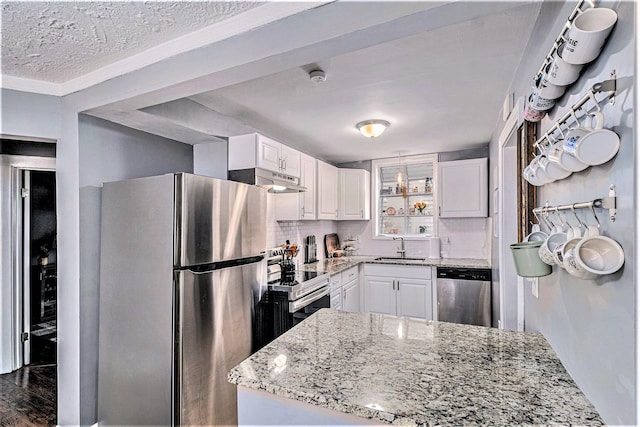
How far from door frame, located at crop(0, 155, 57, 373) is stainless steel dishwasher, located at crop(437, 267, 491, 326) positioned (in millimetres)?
4335

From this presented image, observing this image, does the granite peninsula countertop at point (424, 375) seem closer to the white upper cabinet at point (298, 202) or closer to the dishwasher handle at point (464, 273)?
the white upper cabinet at point (298, 202)

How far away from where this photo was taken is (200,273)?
1984mm

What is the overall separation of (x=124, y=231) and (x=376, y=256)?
11.6 ft

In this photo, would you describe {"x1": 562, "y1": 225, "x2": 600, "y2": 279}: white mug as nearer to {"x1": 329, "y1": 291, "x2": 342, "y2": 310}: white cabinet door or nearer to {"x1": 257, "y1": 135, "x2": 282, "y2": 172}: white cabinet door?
{"x1": 257, "y1": 135, "x2": 282, "y2": 172}: white cabinet door

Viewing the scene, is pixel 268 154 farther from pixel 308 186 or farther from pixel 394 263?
pixel 394 263

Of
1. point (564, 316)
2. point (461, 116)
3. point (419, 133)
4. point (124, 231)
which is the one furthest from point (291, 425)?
point (419, 133)

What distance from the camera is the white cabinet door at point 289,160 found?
3.18 meters

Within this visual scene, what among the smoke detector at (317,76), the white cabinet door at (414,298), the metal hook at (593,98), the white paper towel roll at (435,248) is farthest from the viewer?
the white paper towel roll at (435,248)

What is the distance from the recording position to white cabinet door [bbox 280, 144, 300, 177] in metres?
3.18

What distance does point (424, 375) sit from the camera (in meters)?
1.10

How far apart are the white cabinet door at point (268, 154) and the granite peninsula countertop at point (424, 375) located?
165 cm

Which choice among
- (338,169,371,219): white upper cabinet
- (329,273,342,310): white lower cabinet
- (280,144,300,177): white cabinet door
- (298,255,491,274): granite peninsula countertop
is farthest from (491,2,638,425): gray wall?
(338,169,371,219): white upper cabinet

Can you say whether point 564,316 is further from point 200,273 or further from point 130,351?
point 130,351

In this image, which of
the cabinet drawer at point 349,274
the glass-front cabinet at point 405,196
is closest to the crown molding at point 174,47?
the cabinet drawer at point 349,274
